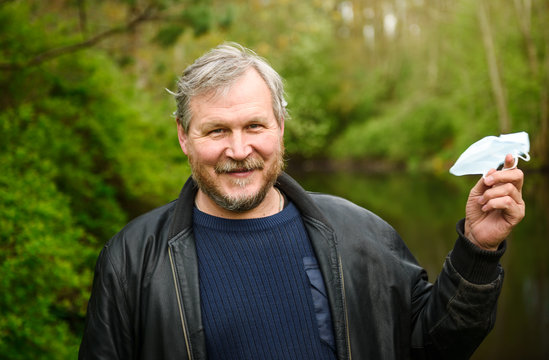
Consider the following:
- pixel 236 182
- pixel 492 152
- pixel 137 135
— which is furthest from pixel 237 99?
pixel 137 135

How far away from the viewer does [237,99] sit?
2057mm

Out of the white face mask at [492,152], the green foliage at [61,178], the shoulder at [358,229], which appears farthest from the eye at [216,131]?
the green foliage at [61,178]

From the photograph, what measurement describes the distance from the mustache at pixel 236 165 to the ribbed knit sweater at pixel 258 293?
208 millimetres

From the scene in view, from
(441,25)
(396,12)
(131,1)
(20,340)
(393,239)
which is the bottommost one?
(20,340)

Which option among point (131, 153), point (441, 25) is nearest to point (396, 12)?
point (441, 25)

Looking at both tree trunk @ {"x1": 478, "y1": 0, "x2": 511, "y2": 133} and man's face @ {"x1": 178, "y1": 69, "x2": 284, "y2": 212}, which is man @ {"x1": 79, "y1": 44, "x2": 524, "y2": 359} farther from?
tree trunk @ {"x1": 478, "y1": 0, "x2": 511, "y2": 133}

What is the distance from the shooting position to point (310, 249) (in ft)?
6.95

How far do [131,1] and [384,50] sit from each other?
34.4 metres

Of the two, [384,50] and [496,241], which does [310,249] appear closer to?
[496,241]

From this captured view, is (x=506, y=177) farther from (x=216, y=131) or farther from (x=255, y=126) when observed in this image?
(x=216, y=131)

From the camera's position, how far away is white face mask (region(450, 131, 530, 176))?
6.07ft

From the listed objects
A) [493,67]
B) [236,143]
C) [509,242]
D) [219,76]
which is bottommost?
[509,242]

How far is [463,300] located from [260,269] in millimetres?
753

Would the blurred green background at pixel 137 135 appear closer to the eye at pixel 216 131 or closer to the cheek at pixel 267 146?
the eye at pixel 216 131
